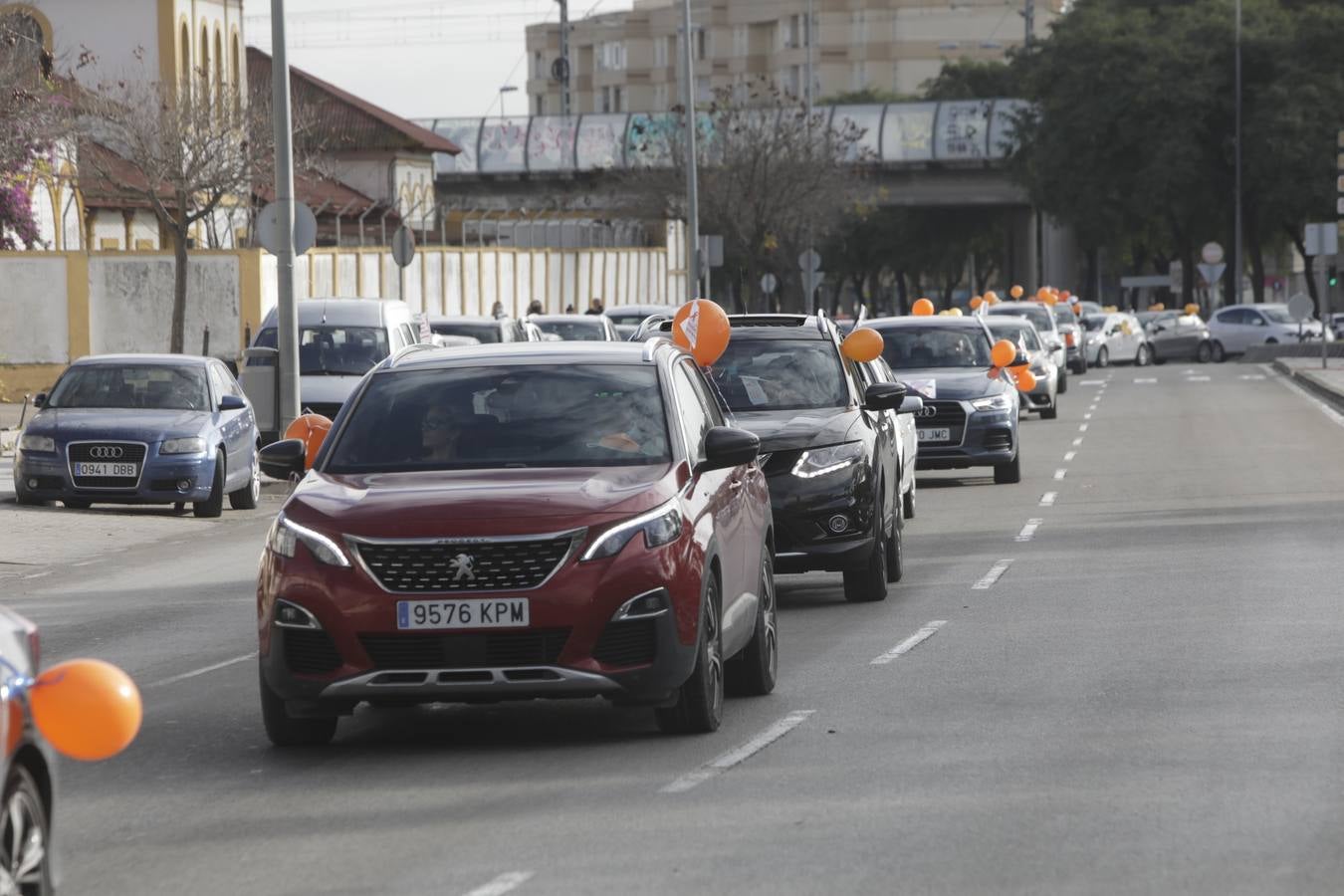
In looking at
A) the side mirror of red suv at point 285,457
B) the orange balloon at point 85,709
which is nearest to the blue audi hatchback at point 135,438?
the side mirror of red suv at point 285,457

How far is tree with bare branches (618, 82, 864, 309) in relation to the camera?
75.2 m

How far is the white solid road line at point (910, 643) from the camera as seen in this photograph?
493 inches

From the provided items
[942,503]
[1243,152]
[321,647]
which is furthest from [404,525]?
[1243,152]

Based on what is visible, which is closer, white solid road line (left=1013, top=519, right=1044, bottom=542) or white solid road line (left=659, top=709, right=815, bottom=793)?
white solid road line (left=659, top=709, right=815, bottom=793)

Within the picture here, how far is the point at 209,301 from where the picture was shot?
41.2 m

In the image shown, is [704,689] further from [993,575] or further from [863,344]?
[863,344]

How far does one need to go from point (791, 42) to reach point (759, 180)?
93.4 metres

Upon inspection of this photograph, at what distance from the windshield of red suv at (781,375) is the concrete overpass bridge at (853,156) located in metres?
73.5

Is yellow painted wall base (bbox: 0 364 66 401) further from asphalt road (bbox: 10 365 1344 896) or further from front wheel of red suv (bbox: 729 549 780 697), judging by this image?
front wheel of red suv (bbox: 729 549 780 697)

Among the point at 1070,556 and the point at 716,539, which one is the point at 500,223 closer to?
the point at 1070,556

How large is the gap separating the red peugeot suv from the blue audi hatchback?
13141mm

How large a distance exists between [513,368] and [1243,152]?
2897 inches

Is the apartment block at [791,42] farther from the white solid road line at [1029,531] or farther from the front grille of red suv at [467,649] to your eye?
the front grille of red suv at [467,649]

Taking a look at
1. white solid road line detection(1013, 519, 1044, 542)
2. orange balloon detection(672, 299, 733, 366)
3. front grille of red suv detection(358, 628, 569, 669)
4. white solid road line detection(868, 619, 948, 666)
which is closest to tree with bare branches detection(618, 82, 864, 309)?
white solid road line detection(1013, 519, 1044, 542)
